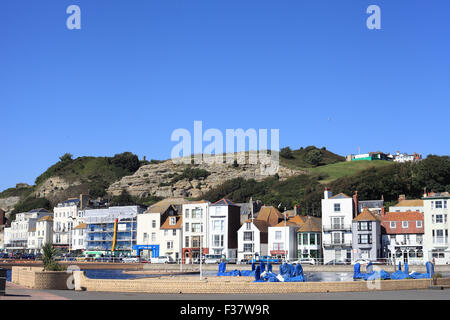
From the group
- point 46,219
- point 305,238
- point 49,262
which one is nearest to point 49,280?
point 49,262

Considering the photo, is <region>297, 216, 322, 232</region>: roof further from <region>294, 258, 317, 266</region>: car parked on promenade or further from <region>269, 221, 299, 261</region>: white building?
<region>294, 258, 317, 266</region>: car parked on promenade

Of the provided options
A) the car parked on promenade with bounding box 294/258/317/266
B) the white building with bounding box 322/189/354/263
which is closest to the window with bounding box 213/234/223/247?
the white building with bounding box 322/189/354/263

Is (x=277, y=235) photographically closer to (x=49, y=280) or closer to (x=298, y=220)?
(x=298, y=220)

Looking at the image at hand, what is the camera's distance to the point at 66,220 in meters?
132

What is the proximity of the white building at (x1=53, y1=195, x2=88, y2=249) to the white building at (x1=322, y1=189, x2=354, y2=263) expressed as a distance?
209 feet

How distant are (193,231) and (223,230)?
5576 mm

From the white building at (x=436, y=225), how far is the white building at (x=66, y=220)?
78.4m

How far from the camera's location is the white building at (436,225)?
7769 centimetres

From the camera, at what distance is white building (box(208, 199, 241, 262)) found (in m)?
93.9

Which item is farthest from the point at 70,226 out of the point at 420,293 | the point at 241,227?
the point at 420,293

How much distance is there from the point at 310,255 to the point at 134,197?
12108 centimetres

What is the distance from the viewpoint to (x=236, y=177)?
194 m

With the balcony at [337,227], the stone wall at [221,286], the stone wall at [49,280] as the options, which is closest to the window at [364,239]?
the balcony at [337,227]
